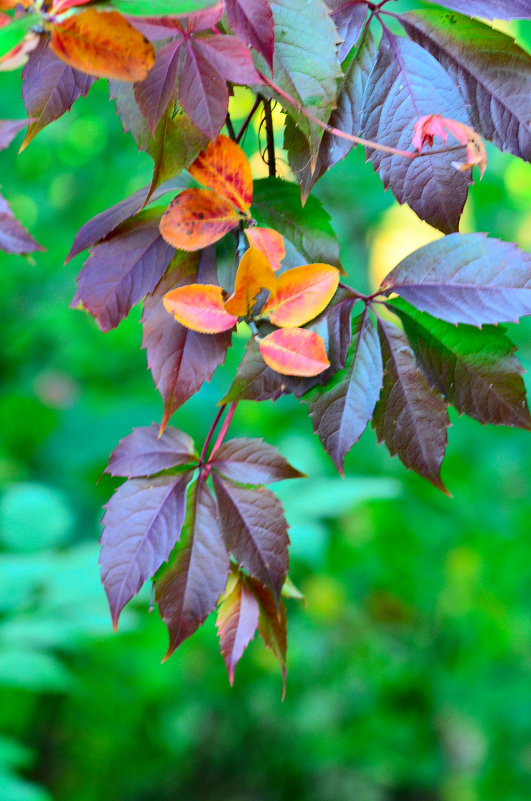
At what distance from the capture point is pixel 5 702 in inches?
81.0

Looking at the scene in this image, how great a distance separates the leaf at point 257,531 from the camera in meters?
0.42

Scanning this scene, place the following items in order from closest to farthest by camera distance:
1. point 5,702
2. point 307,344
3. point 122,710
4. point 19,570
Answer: point 307,344 → point 19,570 → point 5,702 → point 122,710

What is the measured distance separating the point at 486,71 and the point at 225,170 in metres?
0.16

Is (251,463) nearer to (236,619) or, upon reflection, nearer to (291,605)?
(236,619)

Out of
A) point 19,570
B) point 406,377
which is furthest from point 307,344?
point 19,570

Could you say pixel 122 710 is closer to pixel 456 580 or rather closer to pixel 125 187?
pixel 456 580

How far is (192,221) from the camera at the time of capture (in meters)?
0.39

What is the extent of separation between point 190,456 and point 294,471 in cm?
7

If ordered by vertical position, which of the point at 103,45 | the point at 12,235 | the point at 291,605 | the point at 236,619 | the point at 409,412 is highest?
the point at 103,45

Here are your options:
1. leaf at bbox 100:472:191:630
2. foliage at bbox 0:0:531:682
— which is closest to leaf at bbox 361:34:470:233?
foliage at bbox 0:0:531:682

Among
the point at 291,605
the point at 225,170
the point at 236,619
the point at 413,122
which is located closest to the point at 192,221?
the point at 225,170

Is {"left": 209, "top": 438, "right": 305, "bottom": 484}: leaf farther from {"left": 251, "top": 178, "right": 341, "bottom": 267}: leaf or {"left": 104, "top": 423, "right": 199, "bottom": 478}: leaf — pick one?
{"left": 251, "top": 178, "right": 341, "bottom": 267}: leaf

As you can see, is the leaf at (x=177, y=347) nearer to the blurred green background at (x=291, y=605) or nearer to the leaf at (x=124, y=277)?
the leaf at (x=124, y=277)

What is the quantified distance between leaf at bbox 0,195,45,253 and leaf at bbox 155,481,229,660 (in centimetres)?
19
